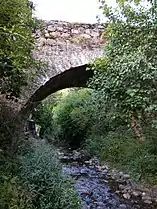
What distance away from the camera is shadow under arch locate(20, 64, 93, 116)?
263 inches

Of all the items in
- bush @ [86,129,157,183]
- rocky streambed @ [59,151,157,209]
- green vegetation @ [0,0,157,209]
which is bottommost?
rocky streambed @ [59,151,157,209]

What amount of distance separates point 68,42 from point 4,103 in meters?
2.51

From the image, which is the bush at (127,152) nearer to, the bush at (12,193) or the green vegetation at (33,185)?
the green vegetation at (33,185)

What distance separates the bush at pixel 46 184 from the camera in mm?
4164

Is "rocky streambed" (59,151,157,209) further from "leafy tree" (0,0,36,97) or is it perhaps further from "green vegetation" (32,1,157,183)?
"leafy tree" (0,0,36,97)

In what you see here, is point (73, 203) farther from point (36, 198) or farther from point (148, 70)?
point (148, 70)

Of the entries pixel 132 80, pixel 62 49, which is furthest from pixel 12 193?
pixel 62 49

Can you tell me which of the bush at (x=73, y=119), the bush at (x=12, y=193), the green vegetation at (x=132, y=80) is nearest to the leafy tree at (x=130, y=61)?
the green vegetation at (x=132, y=80)

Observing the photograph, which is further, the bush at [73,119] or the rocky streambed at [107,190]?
the bush at [73,119]

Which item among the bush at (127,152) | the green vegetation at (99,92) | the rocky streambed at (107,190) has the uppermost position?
the green vegetation at (99,92)

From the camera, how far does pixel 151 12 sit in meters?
5.33

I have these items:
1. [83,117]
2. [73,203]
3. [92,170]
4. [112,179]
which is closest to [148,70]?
[73,203]

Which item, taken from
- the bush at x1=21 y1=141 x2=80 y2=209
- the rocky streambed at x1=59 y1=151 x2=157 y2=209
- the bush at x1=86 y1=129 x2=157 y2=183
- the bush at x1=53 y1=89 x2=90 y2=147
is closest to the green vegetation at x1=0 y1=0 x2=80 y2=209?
the bush at x1=21 y1=141 x2=80 y2=209

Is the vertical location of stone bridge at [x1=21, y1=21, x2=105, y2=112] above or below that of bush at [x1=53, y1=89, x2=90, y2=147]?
above
